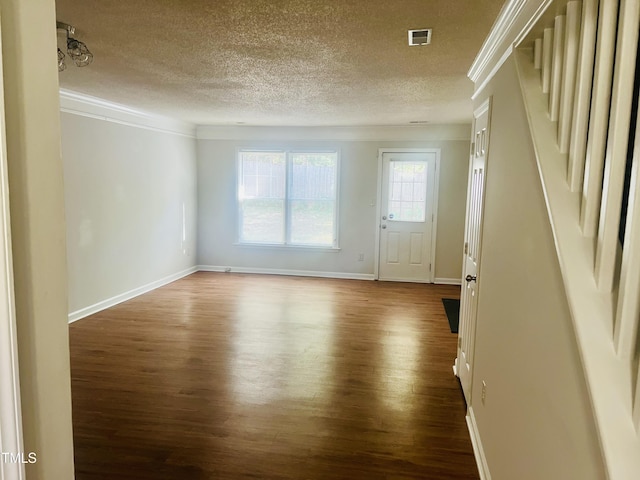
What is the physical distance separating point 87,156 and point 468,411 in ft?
14.9

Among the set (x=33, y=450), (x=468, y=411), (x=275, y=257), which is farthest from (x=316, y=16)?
(x=275, y=257)

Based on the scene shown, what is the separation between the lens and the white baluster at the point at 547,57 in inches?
67.9

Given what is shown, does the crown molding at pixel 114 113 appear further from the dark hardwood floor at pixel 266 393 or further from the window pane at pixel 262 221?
the dark hardwood floor at pixel 266 393

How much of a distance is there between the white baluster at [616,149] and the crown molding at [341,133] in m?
5.56

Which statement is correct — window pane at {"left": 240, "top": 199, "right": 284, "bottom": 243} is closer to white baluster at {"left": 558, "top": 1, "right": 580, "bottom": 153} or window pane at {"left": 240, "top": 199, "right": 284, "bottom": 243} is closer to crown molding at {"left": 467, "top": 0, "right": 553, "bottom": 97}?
crown molding at {"left": 467, "top": 0, "right": 553, "bottom": 97}

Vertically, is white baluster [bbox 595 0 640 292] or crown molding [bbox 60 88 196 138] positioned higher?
crown molding [bbox 60 88 196 138]

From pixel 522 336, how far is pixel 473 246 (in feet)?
4.60

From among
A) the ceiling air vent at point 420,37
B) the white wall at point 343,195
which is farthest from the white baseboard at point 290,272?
the ceiling air vent at point 420,37

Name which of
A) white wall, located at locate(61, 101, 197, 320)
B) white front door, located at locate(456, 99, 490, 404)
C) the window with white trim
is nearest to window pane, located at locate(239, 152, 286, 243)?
the window with white trim

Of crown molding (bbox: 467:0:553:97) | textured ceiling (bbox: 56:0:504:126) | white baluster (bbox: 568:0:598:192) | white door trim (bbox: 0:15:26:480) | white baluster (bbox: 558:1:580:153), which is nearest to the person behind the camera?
white door trim (bbox: 0:15:26:480)

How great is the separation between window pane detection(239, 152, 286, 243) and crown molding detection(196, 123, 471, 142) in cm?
33

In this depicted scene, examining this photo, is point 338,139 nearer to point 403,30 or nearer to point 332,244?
point 332,244

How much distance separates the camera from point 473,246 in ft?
9.98

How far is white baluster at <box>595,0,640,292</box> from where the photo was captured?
3.70ft
